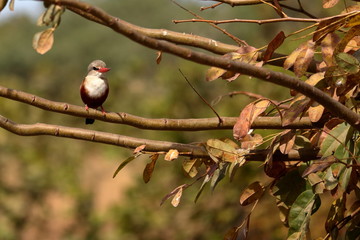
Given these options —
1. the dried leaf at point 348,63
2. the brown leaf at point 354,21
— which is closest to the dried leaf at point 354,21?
the brown leaf at point 354,21

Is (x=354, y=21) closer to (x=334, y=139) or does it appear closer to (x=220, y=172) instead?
(x=334, y=139)

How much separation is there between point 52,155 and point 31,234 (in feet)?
3.79

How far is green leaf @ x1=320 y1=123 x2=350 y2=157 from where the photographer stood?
151cm

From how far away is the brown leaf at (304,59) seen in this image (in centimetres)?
156

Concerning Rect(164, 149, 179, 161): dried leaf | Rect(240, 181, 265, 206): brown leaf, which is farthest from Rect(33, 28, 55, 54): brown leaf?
Rect(240, 181, 265, 206): brown leaf

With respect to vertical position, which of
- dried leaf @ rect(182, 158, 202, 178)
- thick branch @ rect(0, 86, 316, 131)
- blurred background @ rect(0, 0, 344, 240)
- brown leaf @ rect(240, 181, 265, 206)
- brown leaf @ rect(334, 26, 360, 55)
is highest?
→ brown leaf @ rect(334, 26, 360, 55)

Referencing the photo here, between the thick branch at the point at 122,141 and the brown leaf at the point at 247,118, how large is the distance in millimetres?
109

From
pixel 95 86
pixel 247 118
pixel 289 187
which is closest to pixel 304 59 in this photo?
pixel 247 118

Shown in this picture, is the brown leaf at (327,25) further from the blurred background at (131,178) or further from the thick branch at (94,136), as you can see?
the blurred background at (131,178)

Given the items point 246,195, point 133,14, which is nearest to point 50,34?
point 246,195

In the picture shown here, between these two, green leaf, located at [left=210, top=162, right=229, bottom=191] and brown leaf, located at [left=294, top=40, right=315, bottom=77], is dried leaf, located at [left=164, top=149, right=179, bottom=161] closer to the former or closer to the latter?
green leaf, located at [left=210, top=162, right=229, bottom=191]

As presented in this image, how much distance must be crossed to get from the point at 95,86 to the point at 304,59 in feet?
3.68

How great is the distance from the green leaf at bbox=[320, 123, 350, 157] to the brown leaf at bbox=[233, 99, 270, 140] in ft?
0.51

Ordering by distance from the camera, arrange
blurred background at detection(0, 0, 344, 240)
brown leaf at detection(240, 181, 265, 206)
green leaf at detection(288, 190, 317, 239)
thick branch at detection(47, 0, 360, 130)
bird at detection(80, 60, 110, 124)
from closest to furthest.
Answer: thick branch at detection(47, 0, 360, 130) → green leaf at detection(288, 190, 317, 239) → brown leaf at detection(240, 181, 265, 206) → bird at detection(80, 60, 110, 124) → blurred background at detection(0, 0, 344, 240)
